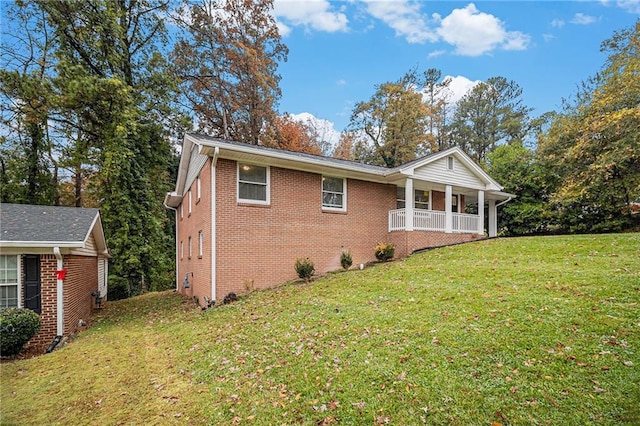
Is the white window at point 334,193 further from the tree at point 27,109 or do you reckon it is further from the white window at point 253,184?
the tree at point 27,109

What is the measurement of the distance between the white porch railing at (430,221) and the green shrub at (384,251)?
4.11 feet

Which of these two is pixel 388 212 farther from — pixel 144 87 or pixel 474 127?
pixel 474 127

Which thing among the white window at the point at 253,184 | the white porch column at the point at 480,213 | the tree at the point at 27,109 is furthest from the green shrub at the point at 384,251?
the tree at the point at 27,109

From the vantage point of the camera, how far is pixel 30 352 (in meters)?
7.64

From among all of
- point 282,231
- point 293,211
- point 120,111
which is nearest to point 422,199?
point 293,211

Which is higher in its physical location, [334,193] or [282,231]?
[334,193]

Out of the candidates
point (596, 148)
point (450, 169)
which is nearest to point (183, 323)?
point (450, 169)

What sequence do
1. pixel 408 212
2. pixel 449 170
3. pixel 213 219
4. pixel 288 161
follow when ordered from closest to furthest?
pixel 213 219 < pixel 288 161 < pixel 408 212 < pixel 449 170

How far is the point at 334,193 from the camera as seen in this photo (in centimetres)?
1271

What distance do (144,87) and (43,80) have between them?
451 centimetres

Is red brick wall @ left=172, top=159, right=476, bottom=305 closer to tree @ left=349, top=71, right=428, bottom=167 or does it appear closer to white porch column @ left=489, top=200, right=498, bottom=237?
white porch column @ left=489, top=200, right=498, bottom=237

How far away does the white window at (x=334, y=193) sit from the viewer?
40.9 feet

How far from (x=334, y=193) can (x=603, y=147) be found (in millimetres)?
13174

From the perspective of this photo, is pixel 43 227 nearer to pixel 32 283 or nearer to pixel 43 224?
pixel 43 224
